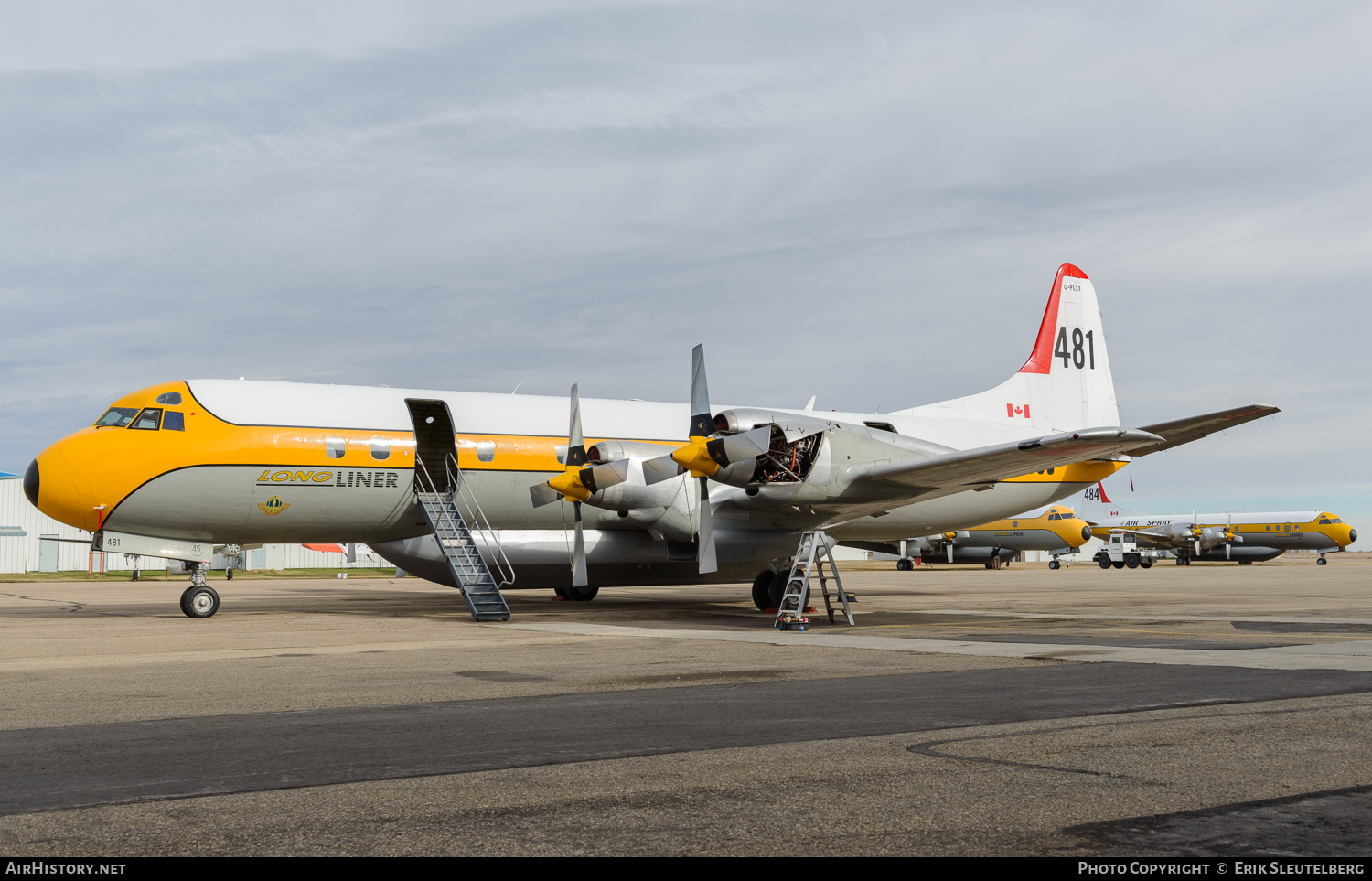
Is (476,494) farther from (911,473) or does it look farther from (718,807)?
(718,807)

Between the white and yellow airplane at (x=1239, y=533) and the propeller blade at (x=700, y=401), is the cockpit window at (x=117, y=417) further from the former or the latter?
the white and yellow airplane at (x=1239, y=533)

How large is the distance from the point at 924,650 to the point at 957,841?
8.12 metres

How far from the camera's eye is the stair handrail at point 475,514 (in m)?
19.4

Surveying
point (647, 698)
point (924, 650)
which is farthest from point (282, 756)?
point (924, 650)

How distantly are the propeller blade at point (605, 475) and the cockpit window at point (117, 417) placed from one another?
25.3ft

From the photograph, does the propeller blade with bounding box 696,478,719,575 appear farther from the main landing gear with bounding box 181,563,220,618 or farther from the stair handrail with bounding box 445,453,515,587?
the main landing gear with bounding box 181,563,220,618

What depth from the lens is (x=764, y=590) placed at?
21.2 metres

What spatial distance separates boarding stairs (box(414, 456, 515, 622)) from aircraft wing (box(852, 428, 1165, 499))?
A: 21.5ft

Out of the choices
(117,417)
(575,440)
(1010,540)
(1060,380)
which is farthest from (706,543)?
(1010,540)

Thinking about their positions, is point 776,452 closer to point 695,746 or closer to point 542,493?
point 542,493

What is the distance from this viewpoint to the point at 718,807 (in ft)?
14.5

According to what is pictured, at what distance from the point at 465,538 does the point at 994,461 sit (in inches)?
361

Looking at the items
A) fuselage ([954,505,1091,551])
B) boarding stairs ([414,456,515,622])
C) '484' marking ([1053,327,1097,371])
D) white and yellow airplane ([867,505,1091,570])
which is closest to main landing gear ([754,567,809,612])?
boarding stairs ([414,456,515,622])

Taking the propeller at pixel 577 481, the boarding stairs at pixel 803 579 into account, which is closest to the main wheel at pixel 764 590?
the propeller at pixel 577 481
